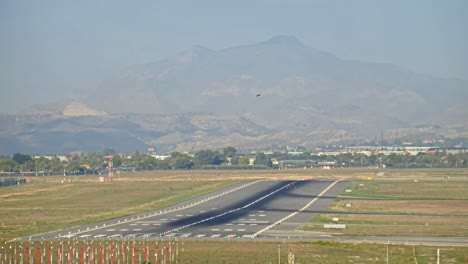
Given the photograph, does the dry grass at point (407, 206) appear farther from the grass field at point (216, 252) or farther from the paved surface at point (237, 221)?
the grass field at point (216, 252)

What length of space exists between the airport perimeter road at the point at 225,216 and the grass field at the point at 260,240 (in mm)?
2988

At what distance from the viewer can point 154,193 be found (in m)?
143

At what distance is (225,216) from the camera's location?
10750cm

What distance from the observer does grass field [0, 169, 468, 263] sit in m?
73.2

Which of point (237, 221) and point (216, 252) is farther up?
point (237, 221)

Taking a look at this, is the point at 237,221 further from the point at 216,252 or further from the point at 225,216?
the point at 216,252

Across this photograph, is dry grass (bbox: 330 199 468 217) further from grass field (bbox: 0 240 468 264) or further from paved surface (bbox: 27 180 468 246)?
grass field (bbox: 0 240 468 264)

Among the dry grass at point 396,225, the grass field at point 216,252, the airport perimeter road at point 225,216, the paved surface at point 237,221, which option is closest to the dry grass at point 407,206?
the paved surface at point 237,221

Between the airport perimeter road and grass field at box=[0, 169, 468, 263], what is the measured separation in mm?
2988

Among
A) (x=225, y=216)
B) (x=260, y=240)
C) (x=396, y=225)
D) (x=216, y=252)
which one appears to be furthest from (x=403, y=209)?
(x=216, y=252)

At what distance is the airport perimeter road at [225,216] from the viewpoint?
8888 cm

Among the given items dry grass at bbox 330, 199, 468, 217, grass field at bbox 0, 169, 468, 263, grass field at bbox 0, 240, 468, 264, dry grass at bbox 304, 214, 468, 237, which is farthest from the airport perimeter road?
grass field at bbox 0, 240, 468, 264

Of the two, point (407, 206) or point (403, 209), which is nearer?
point (403, 209)

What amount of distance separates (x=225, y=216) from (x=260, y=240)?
24.7 metres
